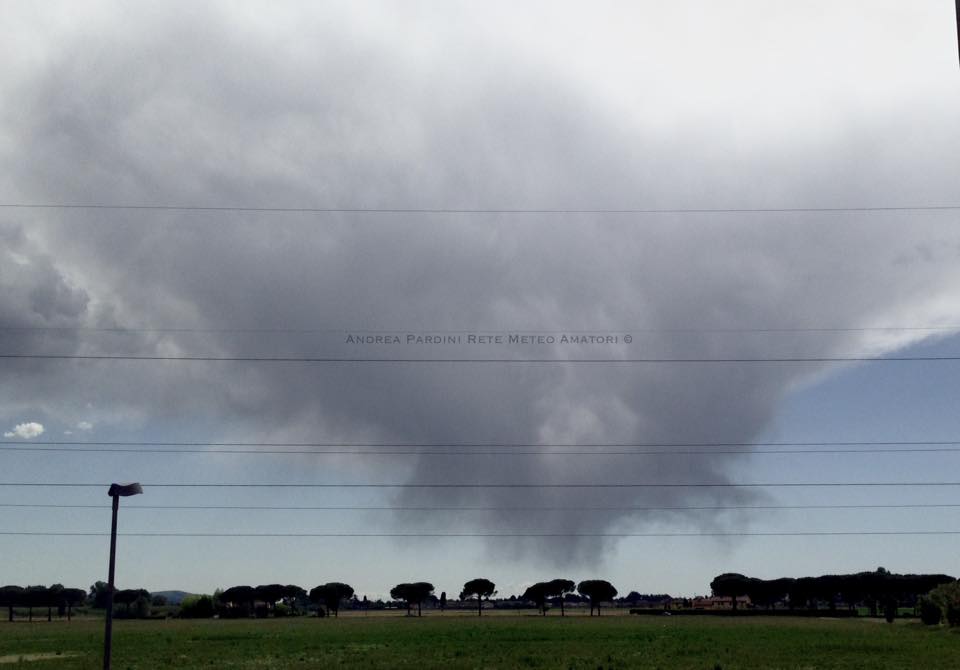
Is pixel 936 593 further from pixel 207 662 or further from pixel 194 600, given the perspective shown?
pixel 194 600

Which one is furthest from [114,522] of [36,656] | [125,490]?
[36,656]

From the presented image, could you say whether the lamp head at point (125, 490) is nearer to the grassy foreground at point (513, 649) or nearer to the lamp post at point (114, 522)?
the lamp post at point (114, 522)

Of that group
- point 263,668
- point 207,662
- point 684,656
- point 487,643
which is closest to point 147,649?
point 207,662

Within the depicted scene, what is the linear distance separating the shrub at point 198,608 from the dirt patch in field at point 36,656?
121 meters

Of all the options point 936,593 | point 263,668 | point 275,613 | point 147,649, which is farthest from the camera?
point 275,613

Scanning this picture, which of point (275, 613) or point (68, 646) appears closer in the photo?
point (68, 646)

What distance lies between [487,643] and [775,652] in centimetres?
2767

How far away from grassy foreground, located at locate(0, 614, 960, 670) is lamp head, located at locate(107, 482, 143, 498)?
2808 cm

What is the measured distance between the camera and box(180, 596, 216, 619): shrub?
196 m

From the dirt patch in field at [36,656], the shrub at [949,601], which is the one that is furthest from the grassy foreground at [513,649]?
the shrub at [949,601]

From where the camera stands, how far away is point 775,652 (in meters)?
72.5

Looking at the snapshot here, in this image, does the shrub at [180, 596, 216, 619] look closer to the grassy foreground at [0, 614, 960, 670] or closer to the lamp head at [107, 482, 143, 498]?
the grassy foreground at [0, 614, 960, 670]

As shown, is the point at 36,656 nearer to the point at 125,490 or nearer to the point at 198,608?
the point at 125,490

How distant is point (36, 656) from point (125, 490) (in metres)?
46.8
